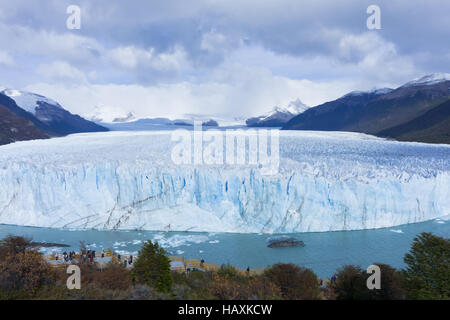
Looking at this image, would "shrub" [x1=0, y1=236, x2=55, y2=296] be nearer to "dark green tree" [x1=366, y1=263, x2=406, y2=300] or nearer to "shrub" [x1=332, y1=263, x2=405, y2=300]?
"shrub" [x1=332, y1=263, x2=405, y2=300]

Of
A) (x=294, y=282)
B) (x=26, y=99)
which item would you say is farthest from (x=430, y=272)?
(x=26, y=99)

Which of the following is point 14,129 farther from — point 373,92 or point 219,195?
point 373,92

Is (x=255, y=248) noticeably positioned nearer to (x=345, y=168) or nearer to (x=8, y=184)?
(x=345, y=168)

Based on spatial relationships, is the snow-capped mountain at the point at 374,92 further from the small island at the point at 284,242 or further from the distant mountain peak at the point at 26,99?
the small island at the point at 284,242

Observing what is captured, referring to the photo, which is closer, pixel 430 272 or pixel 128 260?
pixel 430 272

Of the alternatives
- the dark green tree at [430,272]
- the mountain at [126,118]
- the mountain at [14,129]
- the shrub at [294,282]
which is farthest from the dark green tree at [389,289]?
the mountain at [126,118]

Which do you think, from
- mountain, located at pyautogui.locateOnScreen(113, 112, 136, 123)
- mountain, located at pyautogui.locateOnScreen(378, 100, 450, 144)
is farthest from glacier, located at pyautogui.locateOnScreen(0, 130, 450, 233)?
mountain, located at pyautogui.locateOnScreen(113, 112, 136, 123)

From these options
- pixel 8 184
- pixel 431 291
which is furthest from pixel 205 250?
pixel 8 184
